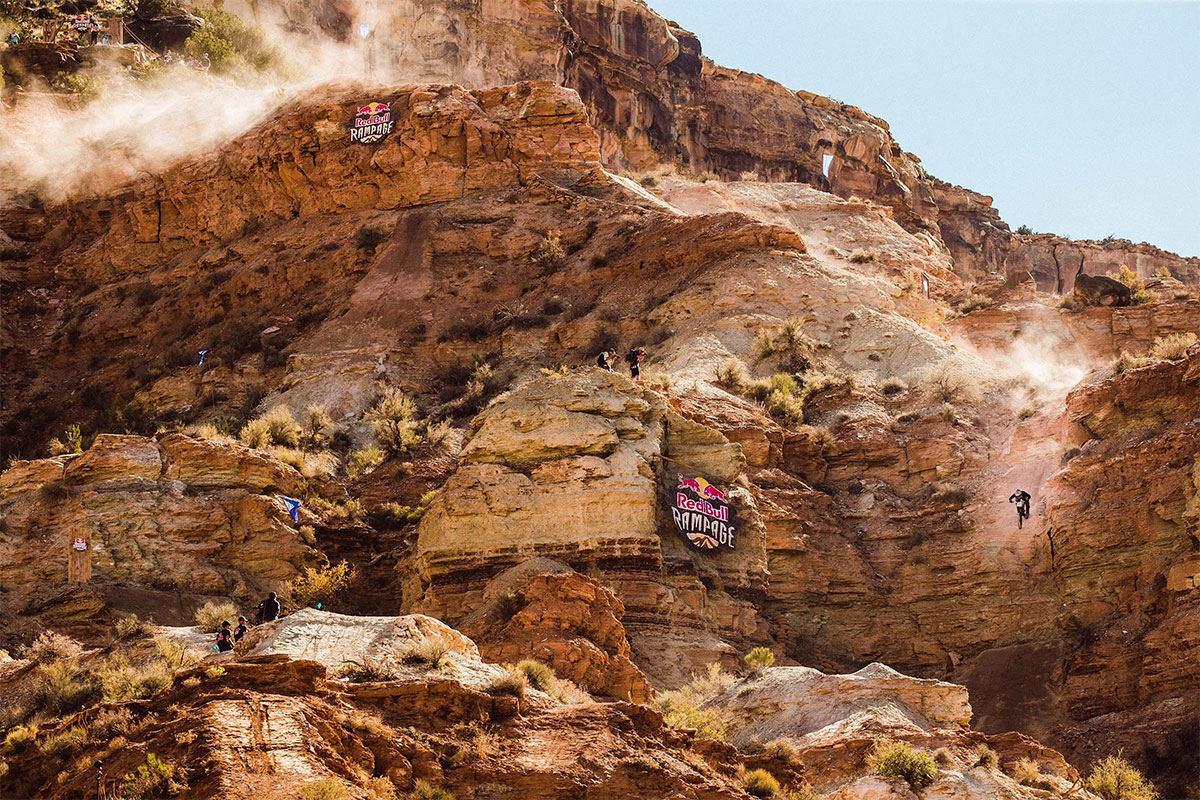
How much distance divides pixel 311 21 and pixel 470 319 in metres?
29.0

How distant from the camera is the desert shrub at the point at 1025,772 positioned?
22.9 m

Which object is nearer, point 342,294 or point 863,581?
point 863,581

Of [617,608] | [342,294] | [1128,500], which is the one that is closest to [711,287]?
[342,294]

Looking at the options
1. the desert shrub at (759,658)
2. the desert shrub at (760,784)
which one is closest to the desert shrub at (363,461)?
the desert shrub at (759,658)

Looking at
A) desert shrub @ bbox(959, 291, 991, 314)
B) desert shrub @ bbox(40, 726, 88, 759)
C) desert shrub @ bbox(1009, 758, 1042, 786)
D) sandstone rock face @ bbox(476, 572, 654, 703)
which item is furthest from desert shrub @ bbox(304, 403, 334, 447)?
desert shrub @ bbox(1009, 758, 1042, 786)

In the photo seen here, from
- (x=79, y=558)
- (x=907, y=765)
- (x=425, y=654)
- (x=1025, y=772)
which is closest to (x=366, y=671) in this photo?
(x=425, y=654)

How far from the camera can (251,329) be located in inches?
1939

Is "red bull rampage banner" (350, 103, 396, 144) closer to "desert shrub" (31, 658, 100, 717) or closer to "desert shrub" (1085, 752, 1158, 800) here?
"desert shrub" (31, 658, 100, 717)

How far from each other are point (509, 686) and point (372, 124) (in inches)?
1395

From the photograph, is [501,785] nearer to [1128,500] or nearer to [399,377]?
[1128,500]

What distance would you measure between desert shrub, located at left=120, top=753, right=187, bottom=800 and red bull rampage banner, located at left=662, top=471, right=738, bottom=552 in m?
15.8

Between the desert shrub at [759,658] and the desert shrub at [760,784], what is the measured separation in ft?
25.2

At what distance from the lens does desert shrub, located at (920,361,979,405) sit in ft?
130

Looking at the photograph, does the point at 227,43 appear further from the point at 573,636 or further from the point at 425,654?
the point at 425,654
